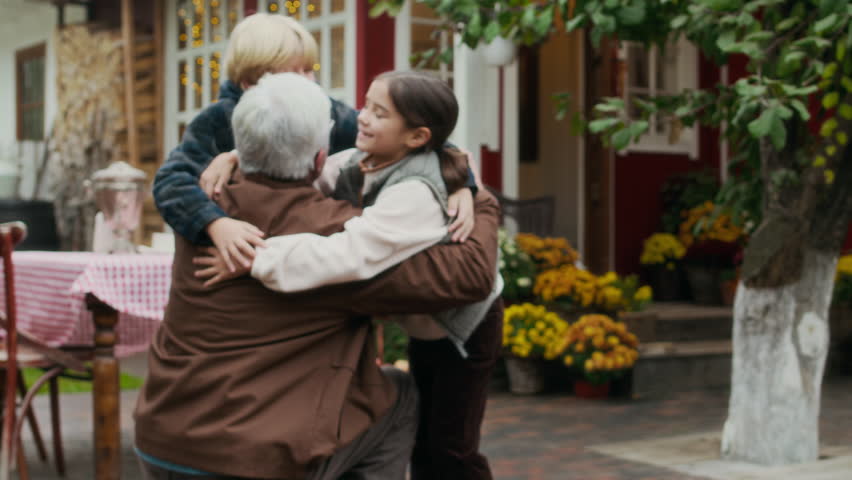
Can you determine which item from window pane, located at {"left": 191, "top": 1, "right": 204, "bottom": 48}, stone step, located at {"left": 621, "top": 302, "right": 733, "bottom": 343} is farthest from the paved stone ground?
window pane, located at {"left": 191, "top": 1, "right": 204, "bottom": 48}

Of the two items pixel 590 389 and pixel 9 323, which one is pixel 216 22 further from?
pixel 9 323

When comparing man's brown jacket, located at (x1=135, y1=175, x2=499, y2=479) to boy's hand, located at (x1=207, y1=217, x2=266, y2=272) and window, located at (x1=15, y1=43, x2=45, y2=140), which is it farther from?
window, located at (x1=15, y1=43, x2=45, y2=140)

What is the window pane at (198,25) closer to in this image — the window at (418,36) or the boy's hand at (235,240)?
the window at (418,36)

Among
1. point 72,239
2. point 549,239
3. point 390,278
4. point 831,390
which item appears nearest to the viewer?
point 390,278

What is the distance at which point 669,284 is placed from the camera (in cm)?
940

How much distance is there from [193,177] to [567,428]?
12.5ft

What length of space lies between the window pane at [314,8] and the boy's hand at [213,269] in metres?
6.73

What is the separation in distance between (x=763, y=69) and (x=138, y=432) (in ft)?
10.5

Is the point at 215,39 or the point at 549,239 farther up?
the point at 215,39

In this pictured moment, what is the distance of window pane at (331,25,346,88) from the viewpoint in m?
8.59

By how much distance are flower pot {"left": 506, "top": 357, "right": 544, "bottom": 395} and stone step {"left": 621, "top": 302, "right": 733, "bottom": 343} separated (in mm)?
747

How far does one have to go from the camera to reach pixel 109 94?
10.0m

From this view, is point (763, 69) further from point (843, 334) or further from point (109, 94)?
point (109, 94)

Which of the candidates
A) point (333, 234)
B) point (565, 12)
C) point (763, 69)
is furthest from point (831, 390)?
point (333, 234)
